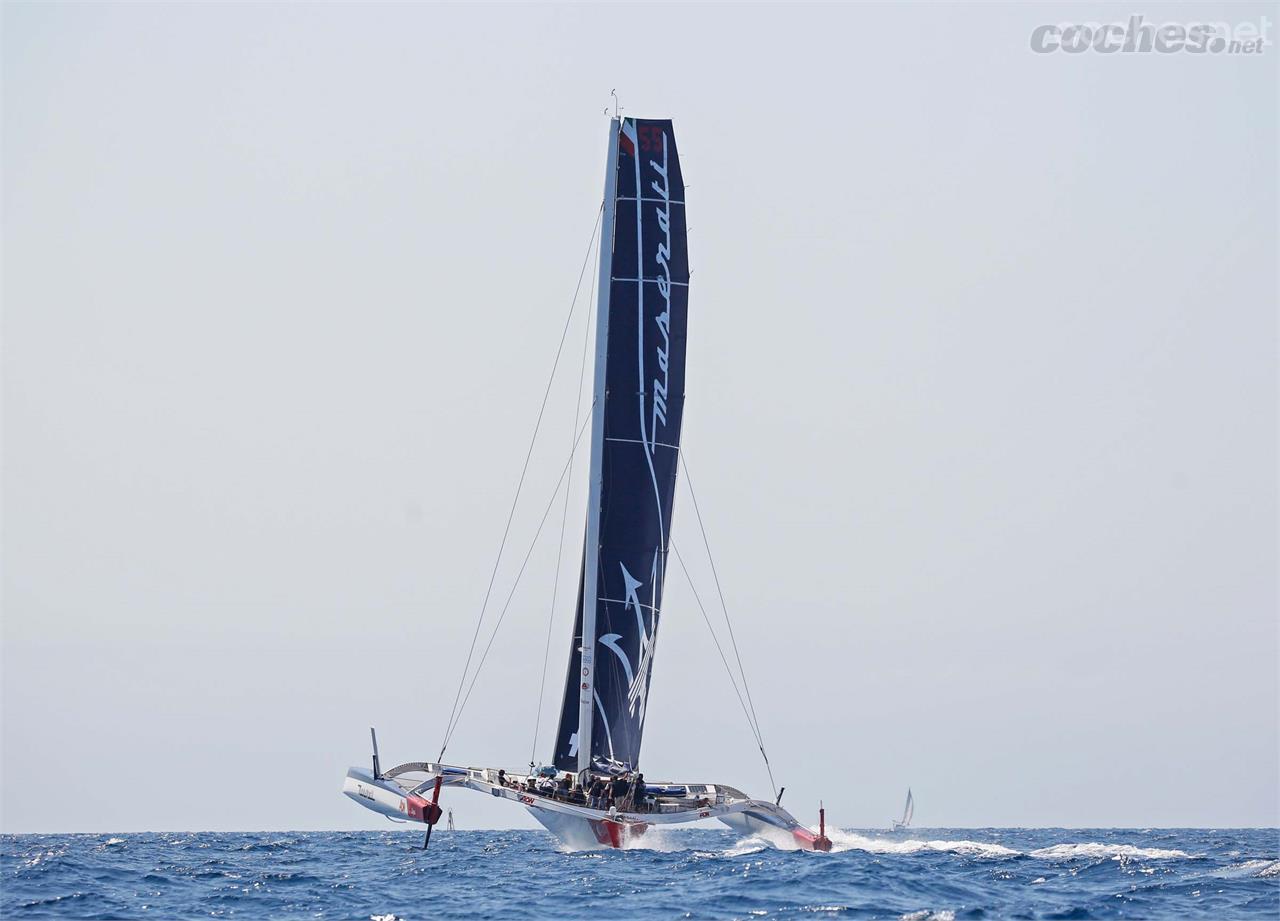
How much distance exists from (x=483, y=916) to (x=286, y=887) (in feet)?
15.5

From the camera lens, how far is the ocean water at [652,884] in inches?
808

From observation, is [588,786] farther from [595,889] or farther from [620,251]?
[620,251]

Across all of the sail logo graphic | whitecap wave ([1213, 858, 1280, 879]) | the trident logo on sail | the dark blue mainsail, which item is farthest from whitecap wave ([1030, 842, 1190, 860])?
the sail logo graphic

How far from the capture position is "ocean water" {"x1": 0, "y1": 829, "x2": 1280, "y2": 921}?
20.5 metres

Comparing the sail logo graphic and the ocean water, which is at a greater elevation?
the sail logo graphic

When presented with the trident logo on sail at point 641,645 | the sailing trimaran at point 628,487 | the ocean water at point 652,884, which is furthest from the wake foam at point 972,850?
the trident logo on sail at point 641,645

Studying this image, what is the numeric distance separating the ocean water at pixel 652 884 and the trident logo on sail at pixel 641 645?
2913 mm

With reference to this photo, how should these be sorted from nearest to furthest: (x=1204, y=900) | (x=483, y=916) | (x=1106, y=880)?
1. (x=483, y=916)
2. (x=1204, y=900)
3. (x=1106, y=880)

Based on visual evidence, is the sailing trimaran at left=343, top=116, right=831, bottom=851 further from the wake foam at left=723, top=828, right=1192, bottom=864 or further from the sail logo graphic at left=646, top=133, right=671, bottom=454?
the wake foam at left=723, top=828, right=1192, bottom=864

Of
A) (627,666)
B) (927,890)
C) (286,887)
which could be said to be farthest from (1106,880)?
(286,887)

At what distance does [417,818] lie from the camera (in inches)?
1118

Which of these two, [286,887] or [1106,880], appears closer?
[286,887]

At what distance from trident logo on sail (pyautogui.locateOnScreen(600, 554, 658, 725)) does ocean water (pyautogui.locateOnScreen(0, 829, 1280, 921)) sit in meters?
2.91

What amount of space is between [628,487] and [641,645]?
10.8 feet
